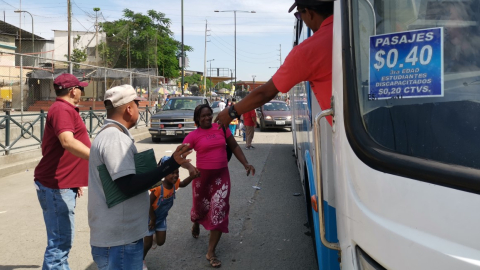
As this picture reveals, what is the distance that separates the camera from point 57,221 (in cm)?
350

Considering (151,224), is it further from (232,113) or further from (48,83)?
(48,83)

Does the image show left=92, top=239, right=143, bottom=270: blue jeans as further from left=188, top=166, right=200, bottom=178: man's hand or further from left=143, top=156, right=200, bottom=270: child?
left=143, top=156, right=200, bottom=270: child

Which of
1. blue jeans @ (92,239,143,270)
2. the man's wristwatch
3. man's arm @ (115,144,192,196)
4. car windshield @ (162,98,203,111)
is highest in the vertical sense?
car windshield @ (162,98,203,111)

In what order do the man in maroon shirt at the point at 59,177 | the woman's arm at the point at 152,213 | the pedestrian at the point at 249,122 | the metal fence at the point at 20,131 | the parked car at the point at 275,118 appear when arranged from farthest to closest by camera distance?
the parked car at the point at 275,118 < the pedestrian at the point at 249,122 < the metal fence at the point at 20,131 < the woman's arm at the point at 152,213 < the man in maroon shirt at the point at 59,177

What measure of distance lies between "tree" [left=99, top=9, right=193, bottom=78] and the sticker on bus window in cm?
4873

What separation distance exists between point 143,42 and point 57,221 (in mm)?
52492

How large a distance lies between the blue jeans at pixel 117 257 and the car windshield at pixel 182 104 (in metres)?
14.4

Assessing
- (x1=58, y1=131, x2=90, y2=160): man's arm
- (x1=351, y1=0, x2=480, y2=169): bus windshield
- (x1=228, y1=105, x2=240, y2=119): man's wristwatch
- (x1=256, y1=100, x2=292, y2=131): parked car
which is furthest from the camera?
(x1=256, y1=100, x2=292, y2=131): parked car

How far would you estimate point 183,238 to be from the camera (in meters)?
5.33

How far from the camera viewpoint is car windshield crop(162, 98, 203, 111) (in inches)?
672

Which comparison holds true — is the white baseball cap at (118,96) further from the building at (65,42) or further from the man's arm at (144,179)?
the building at (65,42)

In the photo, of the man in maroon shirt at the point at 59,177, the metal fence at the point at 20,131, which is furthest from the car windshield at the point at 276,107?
the man in maroon shirt at the point at 59,177

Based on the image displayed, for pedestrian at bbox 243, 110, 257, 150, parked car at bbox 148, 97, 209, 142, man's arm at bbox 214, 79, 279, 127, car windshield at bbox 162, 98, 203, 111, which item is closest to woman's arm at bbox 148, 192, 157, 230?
man's arm at bbox 214, 79, 279, 127

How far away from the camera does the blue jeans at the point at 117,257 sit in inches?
104
